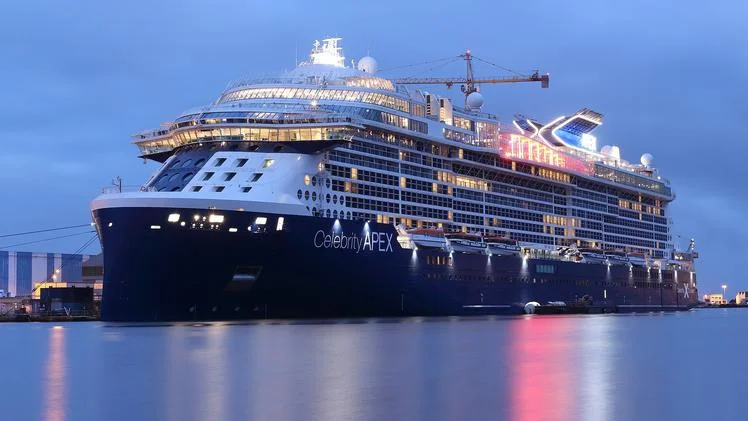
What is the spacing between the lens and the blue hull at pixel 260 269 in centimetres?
5703

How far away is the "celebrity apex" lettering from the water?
11.2 metres

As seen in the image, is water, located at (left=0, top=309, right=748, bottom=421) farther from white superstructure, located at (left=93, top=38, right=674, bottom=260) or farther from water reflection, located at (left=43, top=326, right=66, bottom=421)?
white superstructure, located at (left=93, top=38, right=674, bottom=260)

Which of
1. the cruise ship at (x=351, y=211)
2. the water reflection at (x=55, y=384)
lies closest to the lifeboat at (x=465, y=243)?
the cruise ship at (x=351, y=211)

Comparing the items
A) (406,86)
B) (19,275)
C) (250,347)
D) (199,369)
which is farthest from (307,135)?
(19,275)

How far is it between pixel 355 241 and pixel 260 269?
276 inches

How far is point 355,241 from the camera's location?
6369cm

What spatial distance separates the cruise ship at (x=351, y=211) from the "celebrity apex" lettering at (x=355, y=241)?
0.35 feet

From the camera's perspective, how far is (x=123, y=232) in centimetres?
5728

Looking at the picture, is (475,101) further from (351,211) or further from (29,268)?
(29,268)

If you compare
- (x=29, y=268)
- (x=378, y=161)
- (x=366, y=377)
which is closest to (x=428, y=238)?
(x=378, y=161)

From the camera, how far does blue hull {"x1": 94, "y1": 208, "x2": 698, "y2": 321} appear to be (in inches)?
2245

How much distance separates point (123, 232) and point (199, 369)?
27.0 meters

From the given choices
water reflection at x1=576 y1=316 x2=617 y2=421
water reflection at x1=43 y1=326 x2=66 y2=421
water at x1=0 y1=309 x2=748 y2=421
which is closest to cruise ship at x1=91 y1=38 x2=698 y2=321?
water at x1=0 y1=309 x2=748 y2=421

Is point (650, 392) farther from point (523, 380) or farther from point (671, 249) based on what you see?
point (671, 249)
